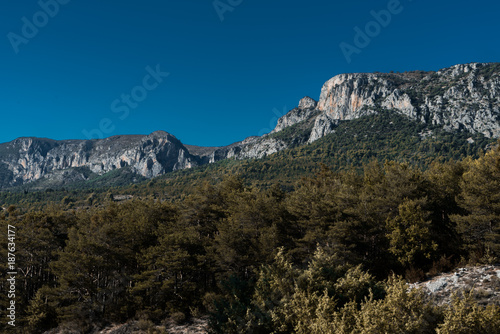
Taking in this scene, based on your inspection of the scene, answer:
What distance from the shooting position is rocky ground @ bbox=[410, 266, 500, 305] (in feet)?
62.1

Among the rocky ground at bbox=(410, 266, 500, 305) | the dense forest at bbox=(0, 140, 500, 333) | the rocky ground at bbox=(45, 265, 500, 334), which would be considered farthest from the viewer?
the dense forest at bbox=(0, 140, 500, 333)

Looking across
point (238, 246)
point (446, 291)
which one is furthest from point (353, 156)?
point (446, 291)

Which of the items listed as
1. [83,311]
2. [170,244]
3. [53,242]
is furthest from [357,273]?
[53,242]

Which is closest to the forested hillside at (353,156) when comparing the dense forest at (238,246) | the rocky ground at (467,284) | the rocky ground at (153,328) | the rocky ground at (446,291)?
the dense forest at (238,246)

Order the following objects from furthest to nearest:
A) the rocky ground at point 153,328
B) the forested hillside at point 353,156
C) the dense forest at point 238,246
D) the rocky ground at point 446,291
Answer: the forested hillside at point 353,156, the dense forest at point 238,246, the rocky ground at point 153,328, the rocky ground at point 446,291

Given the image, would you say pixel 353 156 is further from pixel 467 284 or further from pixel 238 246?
pixel 467 284

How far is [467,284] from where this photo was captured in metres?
21.0

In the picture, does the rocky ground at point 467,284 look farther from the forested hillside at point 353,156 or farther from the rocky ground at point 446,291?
the forested hillside at point 353,156

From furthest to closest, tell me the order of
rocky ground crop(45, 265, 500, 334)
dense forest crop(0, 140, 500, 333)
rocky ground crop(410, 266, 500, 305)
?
1. dense forest crop(0, 140, 500, 333)
2. rocky ground crop(45, 265, 500, 334)
3. rocky ground crop(410, 266, 500, 305)

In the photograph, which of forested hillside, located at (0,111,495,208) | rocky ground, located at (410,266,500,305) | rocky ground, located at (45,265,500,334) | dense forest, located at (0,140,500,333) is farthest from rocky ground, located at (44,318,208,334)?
forested hillside, located at (0,111,495,208)

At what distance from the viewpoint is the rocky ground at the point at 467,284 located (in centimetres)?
1893

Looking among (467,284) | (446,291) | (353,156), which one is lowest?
(446,291)

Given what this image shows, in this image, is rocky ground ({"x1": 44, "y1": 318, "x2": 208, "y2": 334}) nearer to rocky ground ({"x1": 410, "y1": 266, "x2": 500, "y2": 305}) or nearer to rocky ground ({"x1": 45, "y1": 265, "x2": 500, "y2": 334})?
rocky ground ({"x1": 45, "y1": 265, "x2": 500, "y2": 334})

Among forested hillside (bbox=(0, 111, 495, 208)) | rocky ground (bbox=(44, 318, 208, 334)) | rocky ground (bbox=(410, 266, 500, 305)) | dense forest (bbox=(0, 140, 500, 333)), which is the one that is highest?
forested hillside (bbox=(0, 111, 495, 208))
